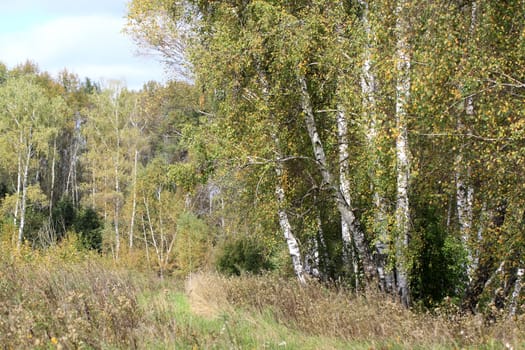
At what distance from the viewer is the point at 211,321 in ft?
20.6

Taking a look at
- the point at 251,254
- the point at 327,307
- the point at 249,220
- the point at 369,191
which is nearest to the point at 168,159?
the point at 251,254

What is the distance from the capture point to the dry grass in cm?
457

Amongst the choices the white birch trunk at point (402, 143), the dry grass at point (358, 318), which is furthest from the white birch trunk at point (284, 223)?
the white birch trunk at point (402, 143)

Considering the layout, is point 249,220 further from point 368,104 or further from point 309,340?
point 309,340

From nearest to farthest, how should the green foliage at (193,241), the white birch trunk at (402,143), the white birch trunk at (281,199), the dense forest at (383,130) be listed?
the dense forest at (383,130) < the white birch trunk at (402,143) < the white birch trunk at (281,199) < the green foliage at (193,241)

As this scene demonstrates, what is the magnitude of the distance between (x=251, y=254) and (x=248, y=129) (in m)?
10.6

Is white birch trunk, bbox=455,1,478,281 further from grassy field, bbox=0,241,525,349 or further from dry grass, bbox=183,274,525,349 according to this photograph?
grassy field, bbox=0,241,525,349

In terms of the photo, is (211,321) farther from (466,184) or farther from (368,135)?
(466,184)

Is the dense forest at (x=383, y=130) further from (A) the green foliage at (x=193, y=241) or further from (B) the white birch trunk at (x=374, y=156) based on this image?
(A) the green foliage at (x=193, y=241)

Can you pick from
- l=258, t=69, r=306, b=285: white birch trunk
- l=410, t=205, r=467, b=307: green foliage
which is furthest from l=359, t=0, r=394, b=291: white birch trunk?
l=258, t=69, r=306, b=285: white birch trunk

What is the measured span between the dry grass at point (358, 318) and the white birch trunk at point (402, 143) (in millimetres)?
1224

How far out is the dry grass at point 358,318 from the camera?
4574mm

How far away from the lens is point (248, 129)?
10047 millimetres

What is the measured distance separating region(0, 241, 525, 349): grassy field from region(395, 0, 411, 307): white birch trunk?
4.22 feet
